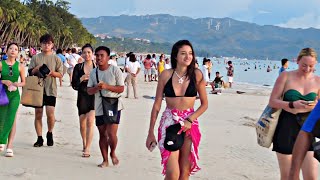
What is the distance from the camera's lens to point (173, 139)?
14.0 ft

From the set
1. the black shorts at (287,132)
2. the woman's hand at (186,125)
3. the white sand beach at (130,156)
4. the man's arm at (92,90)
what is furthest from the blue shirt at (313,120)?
the man's arm at (92,90)

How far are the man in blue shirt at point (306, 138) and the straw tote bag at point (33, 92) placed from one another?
488cm

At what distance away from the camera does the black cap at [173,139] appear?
4242 mm

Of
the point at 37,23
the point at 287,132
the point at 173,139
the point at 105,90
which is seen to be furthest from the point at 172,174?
the point at 37,23

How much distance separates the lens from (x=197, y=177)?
5723 mm

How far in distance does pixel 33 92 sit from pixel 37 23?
79.6m

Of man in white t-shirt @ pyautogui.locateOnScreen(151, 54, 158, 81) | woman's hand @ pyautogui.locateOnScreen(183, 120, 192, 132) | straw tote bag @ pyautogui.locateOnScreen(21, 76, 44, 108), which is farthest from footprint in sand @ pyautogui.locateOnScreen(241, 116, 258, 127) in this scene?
man in white t-shirt @ pyautogui.locateOnScreen(151, 54, 158, 81)

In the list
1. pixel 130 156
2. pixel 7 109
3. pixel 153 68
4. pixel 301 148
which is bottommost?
pixel 130 156

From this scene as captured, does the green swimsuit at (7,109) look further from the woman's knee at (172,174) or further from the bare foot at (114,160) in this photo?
Answer: the woman's knee at (172,174)

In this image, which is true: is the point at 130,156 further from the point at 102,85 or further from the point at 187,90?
the point at 187,90

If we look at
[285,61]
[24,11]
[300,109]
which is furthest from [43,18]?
[300,109]

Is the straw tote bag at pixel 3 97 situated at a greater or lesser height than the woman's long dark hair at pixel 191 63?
lesser

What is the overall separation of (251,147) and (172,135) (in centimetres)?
394

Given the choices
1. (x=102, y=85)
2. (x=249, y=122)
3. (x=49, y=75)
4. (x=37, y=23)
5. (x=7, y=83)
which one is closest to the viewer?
(x=102, y=85)
